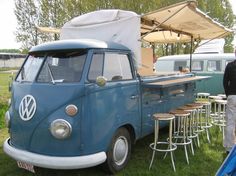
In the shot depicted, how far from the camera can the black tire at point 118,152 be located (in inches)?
197

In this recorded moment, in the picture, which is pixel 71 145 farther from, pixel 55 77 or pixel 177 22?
pixel 177 22

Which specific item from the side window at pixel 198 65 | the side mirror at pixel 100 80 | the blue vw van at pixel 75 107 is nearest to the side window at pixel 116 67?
the blue vw van at pixel 75 107

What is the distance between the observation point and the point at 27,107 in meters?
4.70

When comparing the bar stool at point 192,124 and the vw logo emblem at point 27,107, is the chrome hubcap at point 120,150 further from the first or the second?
the bar stool at point 192,124

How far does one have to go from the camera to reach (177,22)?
298 inches

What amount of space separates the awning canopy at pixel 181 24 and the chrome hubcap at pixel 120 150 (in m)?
2.57

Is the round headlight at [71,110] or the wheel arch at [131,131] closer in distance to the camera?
the round headlight at [71,110]

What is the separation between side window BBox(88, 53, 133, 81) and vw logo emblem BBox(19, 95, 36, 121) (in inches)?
36.4

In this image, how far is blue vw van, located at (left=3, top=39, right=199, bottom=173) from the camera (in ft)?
14.6

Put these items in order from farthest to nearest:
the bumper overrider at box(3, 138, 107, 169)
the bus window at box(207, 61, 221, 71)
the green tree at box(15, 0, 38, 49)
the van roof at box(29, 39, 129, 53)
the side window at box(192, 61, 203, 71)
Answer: the green tree at box(15, 0, 38, 49)
the side window at box(192, 61, 203, 71)
the bus window at box(207, 61, 221, 71)
the van roof at box(29, 39, 129, 53)
the bumper overrider at box(3, 138, 107, 169)

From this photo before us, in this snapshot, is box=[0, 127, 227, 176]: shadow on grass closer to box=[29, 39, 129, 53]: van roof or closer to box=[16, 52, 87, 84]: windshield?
box=[16, 52, 87, 84]: windshield

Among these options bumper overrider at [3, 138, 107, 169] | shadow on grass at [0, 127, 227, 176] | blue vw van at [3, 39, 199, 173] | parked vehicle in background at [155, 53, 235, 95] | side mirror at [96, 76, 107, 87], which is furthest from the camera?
parked vehicle in background at [155, 53, 235, 95]

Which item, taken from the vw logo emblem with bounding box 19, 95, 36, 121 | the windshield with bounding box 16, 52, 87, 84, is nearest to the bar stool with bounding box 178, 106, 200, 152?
the windshield with bounding box 16, 52, 87, 84

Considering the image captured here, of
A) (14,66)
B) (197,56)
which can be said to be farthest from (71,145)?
(14,66)
